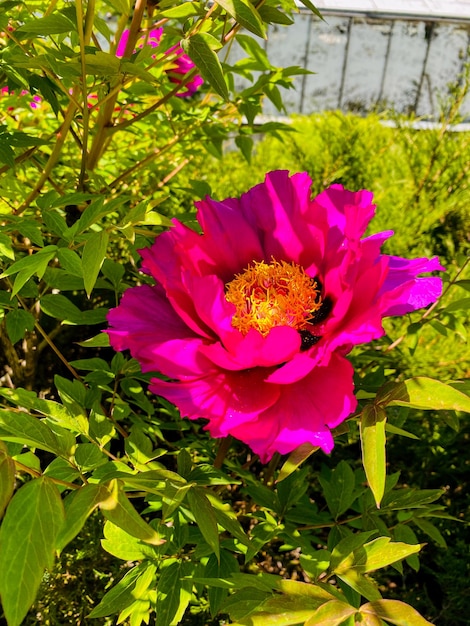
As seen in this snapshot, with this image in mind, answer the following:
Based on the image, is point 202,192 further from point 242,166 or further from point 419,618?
point 242,166

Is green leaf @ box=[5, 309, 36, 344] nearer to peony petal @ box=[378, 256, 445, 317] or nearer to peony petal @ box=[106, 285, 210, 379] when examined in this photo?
peony petal @ box=[106, 285, 210, 379]

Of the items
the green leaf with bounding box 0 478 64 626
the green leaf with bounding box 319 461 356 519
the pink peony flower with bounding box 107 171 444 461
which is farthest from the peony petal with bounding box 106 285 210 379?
the green leaf with bounding box 319 461 356 519

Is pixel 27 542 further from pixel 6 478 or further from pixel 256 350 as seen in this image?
pixel 256 350

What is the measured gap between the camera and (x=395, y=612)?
37cm

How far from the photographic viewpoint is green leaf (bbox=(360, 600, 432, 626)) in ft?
1.20

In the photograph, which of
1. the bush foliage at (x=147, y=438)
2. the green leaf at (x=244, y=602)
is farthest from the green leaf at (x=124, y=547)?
the green leaf at (x=244, y=602)

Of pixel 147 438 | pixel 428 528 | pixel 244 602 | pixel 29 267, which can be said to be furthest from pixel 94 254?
pixel 428 528

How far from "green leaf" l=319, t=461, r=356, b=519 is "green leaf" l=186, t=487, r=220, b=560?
8.3 inches

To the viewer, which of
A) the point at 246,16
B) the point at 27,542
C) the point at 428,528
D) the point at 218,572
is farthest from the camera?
the point at 428,528

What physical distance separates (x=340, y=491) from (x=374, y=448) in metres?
0.25

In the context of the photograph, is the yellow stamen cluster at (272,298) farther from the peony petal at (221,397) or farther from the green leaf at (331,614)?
the green leaf at (331,614)

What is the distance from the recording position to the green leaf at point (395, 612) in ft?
1.20

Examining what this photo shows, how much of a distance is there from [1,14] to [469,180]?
134 cm

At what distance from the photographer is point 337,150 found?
161 cm
